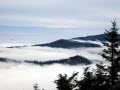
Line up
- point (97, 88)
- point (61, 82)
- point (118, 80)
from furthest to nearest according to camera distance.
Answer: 1. point (61, 82)
2. point (118, 80)
3. point (97, 88)

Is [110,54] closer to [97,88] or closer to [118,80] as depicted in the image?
[118,80]

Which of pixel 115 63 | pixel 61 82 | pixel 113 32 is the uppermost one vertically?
pixel 113 32

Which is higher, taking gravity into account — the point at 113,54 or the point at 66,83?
the point at 113,54

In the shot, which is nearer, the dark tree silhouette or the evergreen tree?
the evergreen tree

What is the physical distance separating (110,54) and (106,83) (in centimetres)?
524

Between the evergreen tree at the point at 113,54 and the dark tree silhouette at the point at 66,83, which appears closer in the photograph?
the evergreen tree at the point at 113,54

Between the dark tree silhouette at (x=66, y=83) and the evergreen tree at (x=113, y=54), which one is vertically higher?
the evergreen tree at (x=113, y=54)

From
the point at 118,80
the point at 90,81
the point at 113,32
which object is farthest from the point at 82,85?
the point at 113,32

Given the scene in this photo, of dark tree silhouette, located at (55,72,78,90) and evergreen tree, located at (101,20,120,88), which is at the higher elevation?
evergreen tree, located at (101,20,120,88)

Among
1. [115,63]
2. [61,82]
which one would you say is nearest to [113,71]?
[115,63]

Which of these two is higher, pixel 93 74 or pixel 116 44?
pixel 116 44

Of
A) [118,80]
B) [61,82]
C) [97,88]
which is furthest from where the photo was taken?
[61,82]

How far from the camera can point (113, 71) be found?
4175cm

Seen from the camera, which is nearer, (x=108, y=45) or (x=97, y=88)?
(x=97, y=88)
